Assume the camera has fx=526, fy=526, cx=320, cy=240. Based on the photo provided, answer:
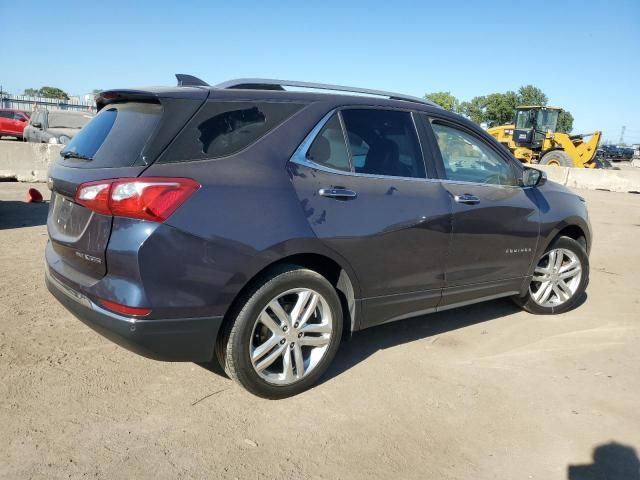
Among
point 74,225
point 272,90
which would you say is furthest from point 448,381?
point 74,225

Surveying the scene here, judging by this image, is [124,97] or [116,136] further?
[124,97]

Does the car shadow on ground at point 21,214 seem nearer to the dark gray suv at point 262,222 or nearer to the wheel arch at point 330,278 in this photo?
the dark gray suv at point 262,222

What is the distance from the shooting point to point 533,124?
845 inches

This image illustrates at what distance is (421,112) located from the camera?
12.6 ft

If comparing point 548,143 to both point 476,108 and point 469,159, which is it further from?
point 476,108

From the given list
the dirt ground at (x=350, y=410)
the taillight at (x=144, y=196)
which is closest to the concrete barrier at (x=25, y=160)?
the dirt ground at (x=350, y=410)

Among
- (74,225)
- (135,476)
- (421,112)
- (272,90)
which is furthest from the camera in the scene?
(421,112)

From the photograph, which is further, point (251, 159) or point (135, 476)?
point (251, 159)

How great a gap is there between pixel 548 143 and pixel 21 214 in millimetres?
19815

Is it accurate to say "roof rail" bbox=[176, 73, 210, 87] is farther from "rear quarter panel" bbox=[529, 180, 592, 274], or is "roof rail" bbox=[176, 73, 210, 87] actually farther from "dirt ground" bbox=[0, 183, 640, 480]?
"rear quarter panel" bbox=[529, 180, 592, 274]

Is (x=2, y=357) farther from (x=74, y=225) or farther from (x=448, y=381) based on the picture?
(x=448, y=381)

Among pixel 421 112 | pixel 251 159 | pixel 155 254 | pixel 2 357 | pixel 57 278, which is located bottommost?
pixel 2 357

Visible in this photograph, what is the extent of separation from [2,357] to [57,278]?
0.82 metres

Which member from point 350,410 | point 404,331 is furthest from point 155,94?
point 404,331
